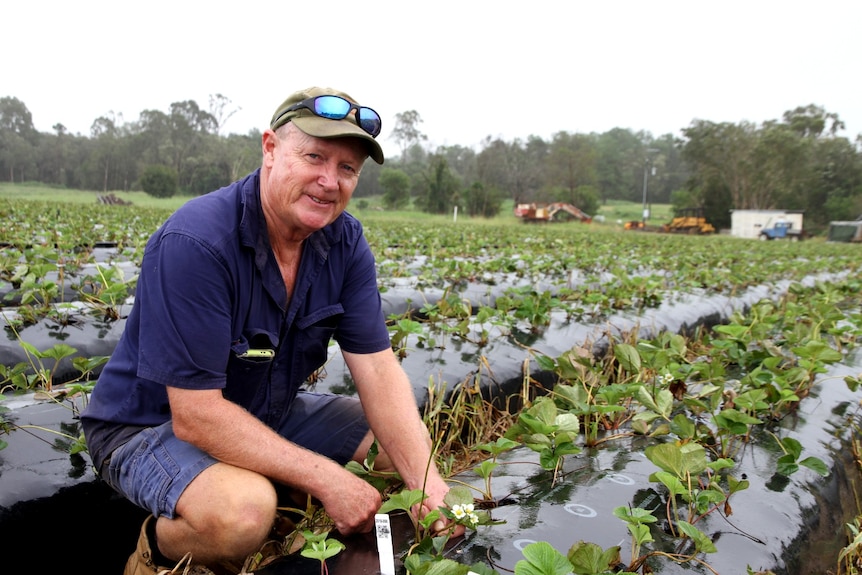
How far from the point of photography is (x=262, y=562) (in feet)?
5.17

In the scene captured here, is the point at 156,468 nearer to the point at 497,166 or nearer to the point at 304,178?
the point at 304,178

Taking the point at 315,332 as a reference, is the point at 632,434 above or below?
below

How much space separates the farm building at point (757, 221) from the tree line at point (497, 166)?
15.6 ft

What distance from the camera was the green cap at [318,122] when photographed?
1.58 m

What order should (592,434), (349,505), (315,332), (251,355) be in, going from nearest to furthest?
(349,505) < (251,355) < (315,332) < (592,434)

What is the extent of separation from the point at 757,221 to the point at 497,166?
21.1m

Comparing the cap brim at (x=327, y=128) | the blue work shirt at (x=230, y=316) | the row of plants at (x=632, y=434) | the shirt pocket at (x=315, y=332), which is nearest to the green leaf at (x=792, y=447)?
the row of plants at (x=632, y=434)

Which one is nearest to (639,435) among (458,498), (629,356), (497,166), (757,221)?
(629,356)

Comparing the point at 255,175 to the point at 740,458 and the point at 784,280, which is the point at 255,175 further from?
the point at 784,280

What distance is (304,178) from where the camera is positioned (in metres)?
1.64

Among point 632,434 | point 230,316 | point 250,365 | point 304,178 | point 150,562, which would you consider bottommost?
point 150,562

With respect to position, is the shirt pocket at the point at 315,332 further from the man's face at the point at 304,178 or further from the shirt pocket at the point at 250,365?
the man's face at the point at 304,178

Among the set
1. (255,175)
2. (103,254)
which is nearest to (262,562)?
(255,175)

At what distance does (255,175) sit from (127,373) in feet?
2.16
